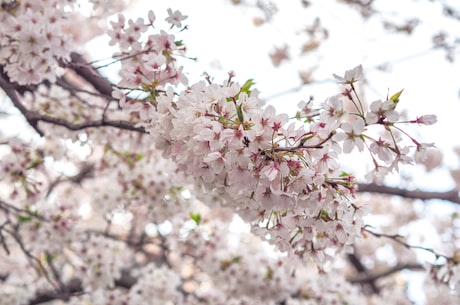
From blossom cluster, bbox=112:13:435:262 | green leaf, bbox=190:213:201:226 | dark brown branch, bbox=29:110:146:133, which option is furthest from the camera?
green leaf, bbox=190:213:201:226

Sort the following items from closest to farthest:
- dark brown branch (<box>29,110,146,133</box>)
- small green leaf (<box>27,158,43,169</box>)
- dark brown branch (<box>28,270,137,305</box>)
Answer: dark brown branch (<box>29,110,146,133</box>)
small green leaf (<box>27,158,43,169</box>)
dark brown branch (<box>28,270,137,305</box>)

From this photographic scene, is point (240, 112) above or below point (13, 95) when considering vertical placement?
above

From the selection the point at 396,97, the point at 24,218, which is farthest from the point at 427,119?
the point at 24,218

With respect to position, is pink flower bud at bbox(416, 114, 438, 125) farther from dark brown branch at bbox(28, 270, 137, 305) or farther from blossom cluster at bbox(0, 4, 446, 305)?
dark brown branch at bbox(28, 270, 137, 305)

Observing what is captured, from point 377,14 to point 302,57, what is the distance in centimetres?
100

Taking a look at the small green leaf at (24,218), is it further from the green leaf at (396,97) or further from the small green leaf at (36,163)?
the green leaf at (396,97)

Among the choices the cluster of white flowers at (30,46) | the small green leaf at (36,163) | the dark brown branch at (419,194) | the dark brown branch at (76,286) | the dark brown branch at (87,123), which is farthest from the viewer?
the dark brown branch at (76,286)

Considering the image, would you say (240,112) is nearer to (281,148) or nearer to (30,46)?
(281,148)

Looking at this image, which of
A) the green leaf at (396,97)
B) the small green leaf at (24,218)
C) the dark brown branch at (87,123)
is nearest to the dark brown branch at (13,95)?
the dark brown branch at (87,123)

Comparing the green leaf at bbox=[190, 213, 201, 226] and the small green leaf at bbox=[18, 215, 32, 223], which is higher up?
the green leaf at bbox=[190, 213, 201, 226]

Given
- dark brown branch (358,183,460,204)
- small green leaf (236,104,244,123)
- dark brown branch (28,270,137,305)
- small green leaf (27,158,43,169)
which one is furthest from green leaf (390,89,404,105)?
dark brown branch (28,270,137,305)

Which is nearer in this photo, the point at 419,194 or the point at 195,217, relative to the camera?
the point at 195,217

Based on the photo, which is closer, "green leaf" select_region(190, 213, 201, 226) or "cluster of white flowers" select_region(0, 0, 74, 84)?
"cluster of white flowers" select_region(0, 0, 74, 84)

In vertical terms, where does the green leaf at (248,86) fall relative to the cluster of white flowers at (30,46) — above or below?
above
